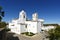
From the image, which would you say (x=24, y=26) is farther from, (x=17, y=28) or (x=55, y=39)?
(x=55, y=39)

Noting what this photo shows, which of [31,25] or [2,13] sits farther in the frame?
[31,25]

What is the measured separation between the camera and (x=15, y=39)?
30.7 meters

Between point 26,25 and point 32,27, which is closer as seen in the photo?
point 32,27

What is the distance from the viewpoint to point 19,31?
52.1m

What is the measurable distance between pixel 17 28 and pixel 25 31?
11.0ft

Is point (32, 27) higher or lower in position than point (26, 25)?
lower

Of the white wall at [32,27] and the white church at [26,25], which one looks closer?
the white church at [26,25]

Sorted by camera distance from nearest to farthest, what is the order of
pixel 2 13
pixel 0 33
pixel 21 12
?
pixel 0 33
pixel 2 13
pixel 21 12

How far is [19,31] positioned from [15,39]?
2142 centimetres

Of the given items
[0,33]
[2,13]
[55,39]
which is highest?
[2,13]

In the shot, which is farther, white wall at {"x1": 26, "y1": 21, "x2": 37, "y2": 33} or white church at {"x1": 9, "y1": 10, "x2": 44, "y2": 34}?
white wall at {"x1": 26, "y1": 21, "x2": 37, "y2": 33}

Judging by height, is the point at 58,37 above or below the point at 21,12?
below

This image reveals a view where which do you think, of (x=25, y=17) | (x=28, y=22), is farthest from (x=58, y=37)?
(x=25, y=17)

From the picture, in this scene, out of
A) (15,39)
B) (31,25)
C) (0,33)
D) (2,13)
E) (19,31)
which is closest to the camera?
(0,33)
